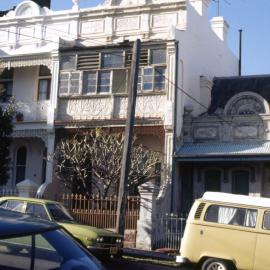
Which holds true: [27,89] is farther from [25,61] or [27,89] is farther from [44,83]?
[25,61]

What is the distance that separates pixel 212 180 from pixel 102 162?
4972 millimetres

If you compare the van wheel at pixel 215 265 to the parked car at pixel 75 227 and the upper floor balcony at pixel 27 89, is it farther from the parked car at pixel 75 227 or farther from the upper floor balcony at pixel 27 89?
the upper floor balcony at pixel 27 89

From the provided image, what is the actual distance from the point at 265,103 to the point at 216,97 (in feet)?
10.4

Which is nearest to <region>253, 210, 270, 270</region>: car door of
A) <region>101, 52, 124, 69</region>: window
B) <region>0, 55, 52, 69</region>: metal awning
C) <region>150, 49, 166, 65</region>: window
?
<region>150, 49, 166, 65</region>: window

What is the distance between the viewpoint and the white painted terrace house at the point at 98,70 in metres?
21.9

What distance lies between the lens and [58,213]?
13.9 metres

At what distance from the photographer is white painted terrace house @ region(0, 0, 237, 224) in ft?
71.7

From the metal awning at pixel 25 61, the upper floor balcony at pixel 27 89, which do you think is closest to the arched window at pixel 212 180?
the upper floor balcony at pixel 27 89

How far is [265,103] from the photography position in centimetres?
2170

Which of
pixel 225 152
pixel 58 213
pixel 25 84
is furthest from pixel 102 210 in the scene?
pixel 25 84

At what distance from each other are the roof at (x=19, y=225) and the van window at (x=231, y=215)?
8.08 meters

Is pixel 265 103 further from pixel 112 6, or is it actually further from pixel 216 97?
pixel 112 6

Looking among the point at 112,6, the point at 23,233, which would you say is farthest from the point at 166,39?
the point at 23,233

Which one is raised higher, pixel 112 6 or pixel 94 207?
pixel 112 6
